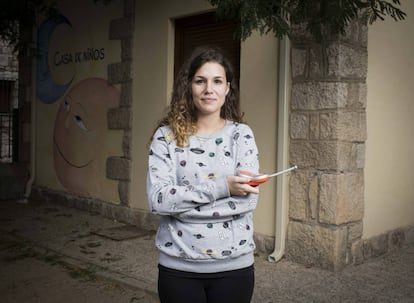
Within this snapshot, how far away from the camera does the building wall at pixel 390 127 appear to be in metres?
4.70

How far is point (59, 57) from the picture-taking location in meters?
7.75

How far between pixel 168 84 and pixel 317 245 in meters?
2.67

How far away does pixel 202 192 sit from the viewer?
1.71m

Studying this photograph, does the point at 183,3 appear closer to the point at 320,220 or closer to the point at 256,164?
the point at 320,220

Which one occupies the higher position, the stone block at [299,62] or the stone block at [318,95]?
the stone block at [299,62]

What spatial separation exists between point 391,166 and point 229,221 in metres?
3.73

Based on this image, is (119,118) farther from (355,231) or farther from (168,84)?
(355,231)

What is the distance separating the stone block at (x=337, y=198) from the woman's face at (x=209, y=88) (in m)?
2.58

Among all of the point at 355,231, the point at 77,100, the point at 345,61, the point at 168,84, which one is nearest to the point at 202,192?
the point at 345,61

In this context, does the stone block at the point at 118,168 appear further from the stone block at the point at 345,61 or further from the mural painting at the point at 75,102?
the stone block at the point at 345,61

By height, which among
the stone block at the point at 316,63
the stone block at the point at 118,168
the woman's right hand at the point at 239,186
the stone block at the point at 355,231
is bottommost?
the stone block at the point at 355,231

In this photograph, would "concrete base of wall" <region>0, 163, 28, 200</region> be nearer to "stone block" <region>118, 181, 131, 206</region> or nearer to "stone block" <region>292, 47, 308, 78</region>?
"stone block" <region>118, 181, 131, 206</region>

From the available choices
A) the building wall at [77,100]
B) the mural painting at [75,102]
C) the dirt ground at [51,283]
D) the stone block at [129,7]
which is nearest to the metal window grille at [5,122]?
the building wall at [77,100]

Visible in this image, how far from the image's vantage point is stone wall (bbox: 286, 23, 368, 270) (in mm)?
4238
